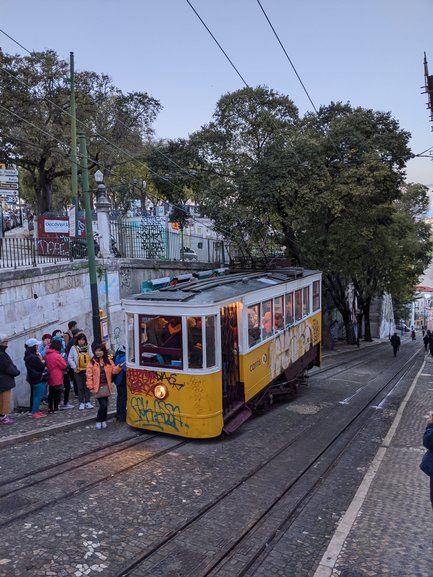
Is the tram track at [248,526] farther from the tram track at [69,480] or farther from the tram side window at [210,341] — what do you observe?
the tram side window at [210,341]

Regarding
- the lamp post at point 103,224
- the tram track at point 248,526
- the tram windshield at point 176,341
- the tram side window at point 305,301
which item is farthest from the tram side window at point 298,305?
the lamp post at point 103,224

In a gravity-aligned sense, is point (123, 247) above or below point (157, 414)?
A: above

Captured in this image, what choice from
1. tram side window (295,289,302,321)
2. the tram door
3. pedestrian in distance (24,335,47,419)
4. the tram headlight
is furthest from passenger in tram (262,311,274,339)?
pedestrian in distance (24,335,47,419)

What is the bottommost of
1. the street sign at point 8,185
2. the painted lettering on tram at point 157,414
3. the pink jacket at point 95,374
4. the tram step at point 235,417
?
the tram step at point 235,417

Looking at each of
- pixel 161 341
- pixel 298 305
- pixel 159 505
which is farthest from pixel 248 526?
pixel 298 305

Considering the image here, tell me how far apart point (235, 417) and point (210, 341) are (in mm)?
1798

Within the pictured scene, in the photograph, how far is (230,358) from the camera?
30.2ft

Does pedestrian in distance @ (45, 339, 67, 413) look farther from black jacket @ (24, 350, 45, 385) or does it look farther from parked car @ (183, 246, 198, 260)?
parked car @ (183, 246, 198, 260)

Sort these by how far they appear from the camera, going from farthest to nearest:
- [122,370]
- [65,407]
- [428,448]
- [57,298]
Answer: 1. [57,298]
2. [65,407]
3. [122,370]
4. [428,448]

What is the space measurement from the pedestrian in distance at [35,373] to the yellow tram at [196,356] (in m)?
1.72

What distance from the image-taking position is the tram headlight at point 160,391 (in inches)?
339

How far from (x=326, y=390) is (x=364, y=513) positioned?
856 centimetres

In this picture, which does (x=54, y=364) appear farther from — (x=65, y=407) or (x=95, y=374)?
(x=65, y=407)

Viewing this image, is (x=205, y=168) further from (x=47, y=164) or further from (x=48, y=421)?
(x=48, y=421)
